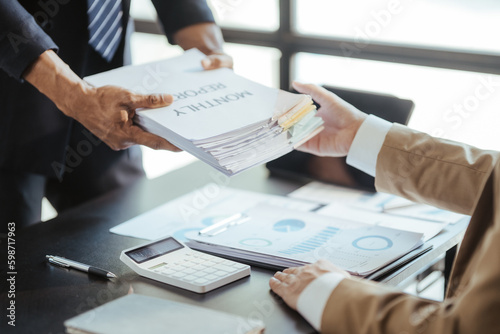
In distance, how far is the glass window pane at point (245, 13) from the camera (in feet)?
9.29

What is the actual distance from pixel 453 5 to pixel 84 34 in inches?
48.0

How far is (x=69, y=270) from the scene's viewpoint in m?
1.28

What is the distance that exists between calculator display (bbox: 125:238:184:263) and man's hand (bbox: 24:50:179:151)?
0.72ft

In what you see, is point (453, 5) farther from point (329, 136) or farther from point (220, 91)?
point (220, 91)

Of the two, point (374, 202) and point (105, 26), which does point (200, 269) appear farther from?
point (105, 26)

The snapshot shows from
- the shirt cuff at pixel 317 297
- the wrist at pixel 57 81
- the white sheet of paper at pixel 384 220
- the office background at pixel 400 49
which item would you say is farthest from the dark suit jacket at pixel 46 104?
the shirt cuff at pixel 317 297

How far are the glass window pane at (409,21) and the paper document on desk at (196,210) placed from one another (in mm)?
939

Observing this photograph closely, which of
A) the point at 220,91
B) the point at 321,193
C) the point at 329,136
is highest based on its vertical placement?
the point at 220,91

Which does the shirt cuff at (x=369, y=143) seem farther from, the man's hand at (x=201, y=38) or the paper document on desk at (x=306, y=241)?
the man's hand at (x=201, y=38)

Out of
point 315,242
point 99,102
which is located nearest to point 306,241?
point 315,242

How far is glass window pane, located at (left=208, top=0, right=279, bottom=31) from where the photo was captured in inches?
111

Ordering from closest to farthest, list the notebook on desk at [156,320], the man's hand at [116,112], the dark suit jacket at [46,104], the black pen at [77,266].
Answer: the notebook on desk at [156,320], the black pen at [77,266], the man's hand at [116,112], the dark suit jacket at [46,104]

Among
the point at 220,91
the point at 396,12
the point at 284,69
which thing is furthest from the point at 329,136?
the point at 284,69

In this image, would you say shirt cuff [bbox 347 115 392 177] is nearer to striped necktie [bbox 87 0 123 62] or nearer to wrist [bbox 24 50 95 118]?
wrist [bbox 24 50 95 118]
